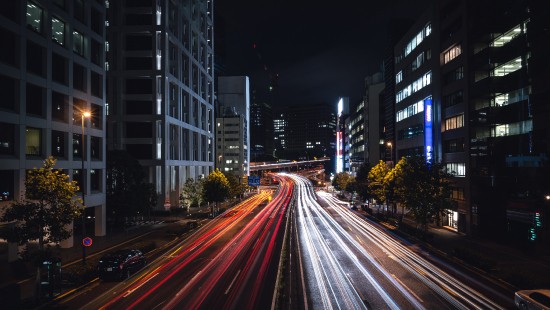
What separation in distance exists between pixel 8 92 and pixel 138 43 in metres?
43.7

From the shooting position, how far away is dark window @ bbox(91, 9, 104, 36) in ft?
146

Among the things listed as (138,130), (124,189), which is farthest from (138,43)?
(124,189)

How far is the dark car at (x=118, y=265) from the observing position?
2447cm

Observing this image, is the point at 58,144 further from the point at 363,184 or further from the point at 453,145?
the point at 363,184

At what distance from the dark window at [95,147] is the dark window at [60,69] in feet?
24.9

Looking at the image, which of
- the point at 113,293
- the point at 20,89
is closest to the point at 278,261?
the point at 113,293

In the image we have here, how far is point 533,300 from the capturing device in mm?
17312

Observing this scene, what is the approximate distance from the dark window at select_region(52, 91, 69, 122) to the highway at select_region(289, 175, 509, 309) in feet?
88.1

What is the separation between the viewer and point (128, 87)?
70.6 m

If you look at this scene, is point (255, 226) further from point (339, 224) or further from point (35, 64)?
point (35, 64)

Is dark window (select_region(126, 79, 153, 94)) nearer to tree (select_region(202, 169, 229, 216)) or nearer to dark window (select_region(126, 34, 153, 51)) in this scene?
dark window (select_region(126, 34, 153, 51))

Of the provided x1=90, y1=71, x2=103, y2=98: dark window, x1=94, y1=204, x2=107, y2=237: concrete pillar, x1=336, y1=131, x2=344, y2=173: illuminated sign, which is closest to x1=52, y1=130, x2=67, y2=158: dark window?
x1=90, y1=71, x2=103, y2=98: dark window

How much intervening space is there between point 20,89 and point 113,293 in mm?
20678

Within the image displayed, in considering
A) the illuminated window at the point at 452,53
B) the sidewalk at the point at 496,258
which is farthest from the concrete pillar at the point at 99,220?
the illuminated window at the point at 452,53
